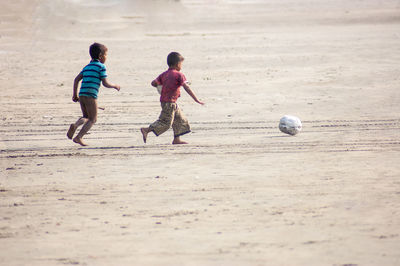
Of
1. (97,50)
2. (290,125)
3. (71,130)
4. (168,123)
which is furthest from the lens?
(290,125)

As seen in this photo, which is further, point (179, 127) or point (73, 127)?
point (179, 127)

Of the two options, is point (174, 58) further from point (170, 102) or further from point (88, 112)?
point (88, 112)

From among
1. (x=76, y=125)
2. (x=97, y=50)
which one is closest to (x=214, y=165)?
(x=76, y=125)

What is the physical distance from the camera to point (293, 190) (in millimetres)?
7160

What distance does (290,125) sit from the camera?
9.63 m

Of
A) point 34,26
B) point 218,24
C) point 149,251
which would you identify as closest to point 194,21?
point 218,24

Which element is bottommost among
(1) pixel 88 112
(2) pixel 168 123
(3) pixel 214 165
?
(3) pixel 214 165

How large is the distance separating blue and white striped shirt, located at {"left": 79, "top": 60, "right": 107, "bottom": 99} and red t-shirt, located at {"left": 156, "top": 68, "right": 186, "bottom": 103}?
735mm

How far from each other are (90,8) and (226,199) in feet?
93.7

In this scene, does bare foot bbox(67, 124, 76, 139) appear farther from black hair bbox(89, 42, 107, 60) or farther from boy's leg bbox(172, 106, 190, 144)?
boy's leg bbox(172, 106, 190, 144)

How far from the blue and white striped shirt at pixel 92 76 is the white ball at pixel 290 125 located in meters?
2.40

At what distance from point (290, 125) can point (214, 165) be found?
5.86 feet

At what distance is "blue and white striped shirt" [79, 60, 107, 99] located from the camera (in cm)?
930

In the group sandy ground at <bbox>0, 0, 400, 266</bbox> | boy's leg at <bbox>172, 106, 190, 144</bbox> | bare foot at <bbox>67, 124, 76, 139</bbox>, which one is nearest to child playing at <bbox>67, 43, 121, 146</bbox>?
bare foot at <bbox>67, 124, 76, 139</bbox>
